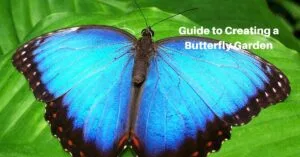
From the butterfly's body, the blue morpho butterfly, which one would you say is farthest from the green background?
the butterfly's body

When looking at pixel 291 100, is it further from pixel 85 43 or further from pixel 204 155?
pixel 85 43

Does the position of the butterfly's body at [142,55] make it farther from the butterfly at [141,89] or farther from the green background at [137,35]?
the green background at [137,35]

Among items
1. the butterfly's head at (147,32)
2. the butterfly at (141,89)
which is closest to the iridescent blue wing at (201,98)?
the butterfly at (141,89)

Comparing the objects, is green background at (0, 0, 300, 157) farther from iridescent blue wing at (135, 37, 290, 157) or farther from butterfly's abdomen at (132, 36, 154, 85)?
butterfly's abdomen at (132, 36, 154, 85)

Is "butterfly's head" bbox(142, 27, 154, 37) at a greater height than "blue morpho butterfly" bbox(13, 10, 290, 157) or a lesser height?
greater

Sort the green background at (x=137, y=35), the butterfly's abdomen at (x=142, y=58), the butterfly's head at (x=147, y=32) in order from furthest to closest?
the butterfly's head at (x=147, y=32) < the butterfly's abdomen at (x=142, y=58) < the green background at (x=137, y=35)

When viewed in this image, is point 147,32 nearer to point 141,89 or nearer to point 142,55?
point 142,55

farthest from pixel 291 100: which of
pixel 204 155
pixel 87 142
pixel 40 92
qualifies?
pixel 40 92
